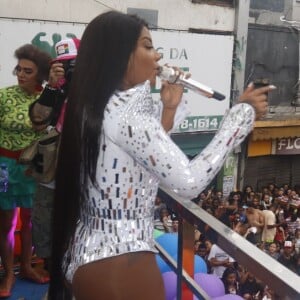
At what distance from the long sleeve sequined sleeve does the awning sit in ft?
31.7

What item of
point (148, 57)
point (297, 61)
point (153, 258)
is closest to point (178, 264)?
point (153, 258)

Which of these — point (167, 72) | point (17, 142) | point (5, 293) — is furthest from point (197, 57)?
point (167, 72)

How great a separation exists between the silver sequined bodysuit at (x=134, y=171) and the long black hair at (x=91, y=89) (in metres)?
0.02

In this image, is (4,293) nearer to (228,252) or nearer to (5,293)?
(5,293)

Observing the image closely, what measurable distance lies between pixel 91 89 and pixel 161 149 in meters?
0.23

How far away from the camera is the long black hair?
1.15m

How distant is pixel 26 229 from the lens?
2.52 meters

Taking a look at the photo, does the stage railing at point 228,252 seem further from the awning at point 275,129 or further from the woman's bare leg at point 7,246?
the awning at point 275,129

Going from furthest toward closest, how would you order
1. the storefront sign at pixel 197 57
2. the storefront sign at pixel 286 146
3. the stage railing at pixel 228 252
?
the storefront sign at pixel 286 146 < the storefront sign at pixel 197 57 < the stage railing at pixel 228 252

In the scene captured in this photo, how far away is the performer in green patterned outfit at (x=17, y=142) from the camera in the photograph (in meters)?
2.33

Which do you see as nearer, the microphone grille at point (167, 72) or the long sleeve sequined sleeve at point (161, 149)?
the long sleeve sequined sleeve at point (161, 149)

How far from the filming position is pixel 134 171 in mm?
1157

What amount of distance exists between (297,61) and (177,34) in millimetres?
3770

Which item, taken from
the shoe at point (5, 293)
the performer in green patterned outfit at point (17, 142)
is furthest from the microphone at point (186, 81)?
the shoe at point (5, 293)
